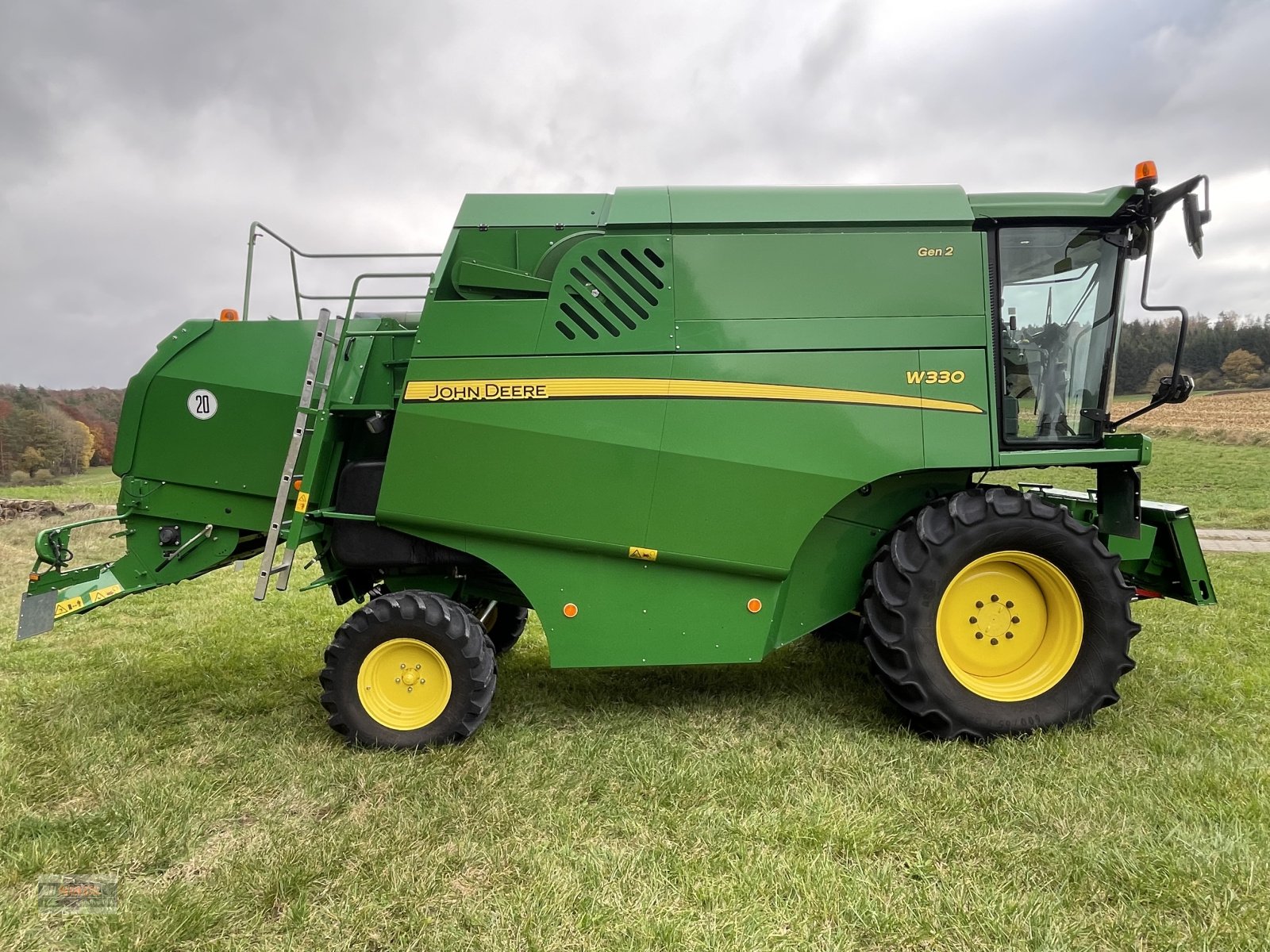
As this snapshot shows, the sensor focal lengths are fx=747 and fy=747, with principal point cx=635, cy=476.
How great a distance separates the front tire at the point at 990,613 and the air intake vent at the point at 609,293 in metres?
1.72

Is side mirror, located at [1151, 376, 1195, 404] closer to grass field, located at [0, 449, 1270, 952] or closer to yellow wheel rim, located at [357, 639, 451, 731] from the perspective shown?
grass field, located at [0, 449, 1270, 952]

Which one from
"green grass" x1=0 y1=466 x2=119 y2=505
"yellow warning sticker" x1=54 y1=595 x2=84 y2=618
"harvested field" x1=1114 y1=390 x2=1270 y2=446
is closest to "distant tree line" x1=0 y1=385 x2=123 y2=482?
"green grass" x1=0 y1=466 x2=119 y2=505

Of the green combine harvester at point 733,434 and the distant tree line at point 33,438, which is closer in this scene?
the green combine harvester at point 733,434

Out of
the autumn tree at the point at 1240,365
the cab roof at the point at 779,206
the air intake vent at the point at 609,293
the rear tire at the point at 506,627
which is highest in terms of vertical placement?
the autumn tree at the point at 1240,365

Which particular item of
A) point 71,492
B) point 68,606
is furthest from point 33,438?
point 68,606

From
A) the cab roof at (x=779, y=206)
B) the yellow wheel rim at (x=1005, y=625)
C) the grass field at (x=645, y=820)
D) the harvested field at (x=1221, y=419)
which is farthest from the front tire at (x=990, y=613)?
the harvested field at (x=1221, y=419)

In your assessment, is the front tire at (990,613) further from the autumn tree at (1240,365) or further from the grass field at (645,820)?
the autumn tree at (1240,365)

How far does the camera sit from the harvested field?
22.2 meters

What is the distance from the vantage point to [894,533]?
377 centimetres

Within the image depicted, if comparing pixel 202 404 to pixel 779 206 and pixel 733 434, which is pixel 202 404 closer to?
pixel 733 434

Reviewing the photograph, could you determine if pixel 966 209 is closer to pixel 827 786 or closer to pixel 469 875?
pixel 827 786

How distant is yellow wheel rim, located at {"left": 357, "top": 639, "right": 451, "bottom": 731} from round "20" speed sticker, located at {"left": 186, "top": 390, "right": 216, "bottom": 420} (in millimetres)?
1576

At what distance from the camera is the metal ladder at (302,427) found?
3.71 meters

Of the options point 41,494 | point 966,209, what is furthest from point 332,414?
point 41,494
